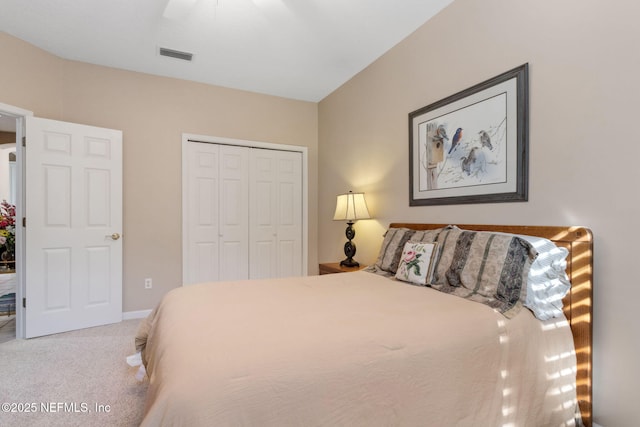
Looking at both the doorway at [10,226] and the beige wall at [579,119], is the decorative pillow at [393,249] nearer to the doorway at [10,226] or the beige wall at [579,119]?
the beige wall at [579,119]

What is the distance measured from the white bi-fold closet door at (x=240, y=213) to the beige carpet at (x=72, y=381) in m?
1.18

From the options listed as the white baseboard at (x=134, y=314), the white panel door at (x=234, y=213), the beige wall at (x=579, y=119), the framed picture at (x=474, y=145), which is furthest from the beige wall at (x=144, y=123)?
the beige wall at (x=579, y=119)

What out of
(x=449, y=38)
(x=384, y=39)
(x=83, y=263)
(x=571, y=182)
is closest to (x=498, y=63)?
(x=449, y=38)

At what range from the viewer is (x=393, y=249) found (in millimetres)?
2424

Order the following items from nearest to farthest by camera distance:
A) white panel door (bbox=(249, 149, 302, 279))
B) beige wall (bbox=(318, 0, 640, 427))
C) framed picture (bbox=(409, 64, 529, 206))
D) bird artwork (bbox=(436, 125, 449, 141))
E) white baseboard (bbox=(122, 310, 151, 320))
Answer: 1. beige wall (bbox=(318, 0, 640, 427))
2. framed picture (bbox=(409, 64, 529, 206))
3. bird artwork (bbox=(436, 125, 449, 141))
4. white baseboard (bbox=(122, 310, 151, 320))
5. white panel door (bbox=(249, 149, 302, 279))

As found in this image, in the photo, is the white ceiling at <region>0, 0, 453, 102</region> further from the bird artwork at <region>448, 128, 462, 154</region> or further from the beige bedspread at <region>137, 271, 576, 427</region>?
the beige bedspread at <region>137, 271, 576, 427</region>

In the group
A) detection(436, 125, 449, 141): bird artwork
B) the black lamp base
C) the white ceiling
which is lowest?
the black lamp base

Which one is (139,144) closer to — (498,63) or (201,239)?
(201,239)

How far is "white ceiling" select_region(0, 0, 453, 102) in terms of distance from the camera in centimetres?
240

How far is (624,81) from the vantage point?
147cm

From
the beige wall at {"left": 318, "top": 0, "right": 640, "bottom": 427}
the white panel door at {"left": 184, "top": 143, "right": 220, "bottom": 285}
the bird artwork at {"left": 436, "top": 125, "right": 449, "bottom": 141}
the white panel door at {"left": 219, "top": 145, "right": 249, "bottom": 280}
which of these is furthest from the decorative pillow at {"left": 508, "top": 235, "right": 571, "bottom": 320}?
the white panel door at {"left": 184, "top": 143, "right": 220, "bottom": 285}

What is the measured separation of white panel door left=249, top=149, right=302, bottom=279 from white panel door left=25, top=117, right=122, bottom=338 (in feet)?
4.95

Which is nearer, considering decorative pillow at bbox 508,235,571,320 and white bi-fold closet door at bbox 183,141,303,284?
decorative pillow at bbox 508,235,571,320

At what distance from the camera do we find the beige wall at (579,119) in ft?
4.80
